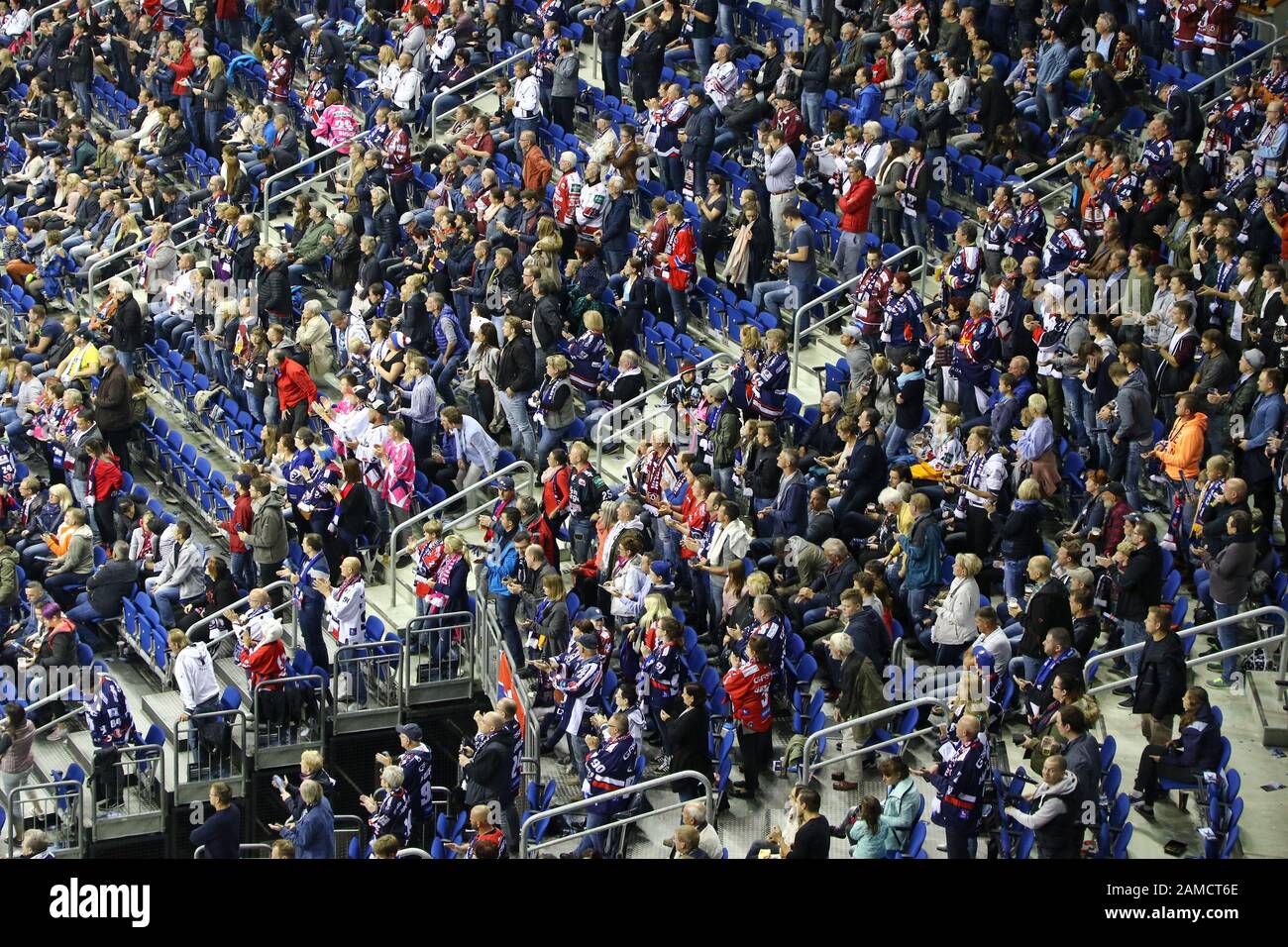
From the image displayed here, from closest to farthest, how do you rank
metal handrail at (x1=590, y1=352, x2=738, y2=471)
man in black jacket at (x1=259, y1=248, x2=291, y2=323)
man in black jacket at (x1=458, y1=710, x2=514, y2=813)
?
1. man in black jacket at (x1=458, y1=710, x2=514, y2=813)
2. metal handrail at (x1=590, y1=352, x2=738, y2=471)
3. man in black jacket at (x1=259, y1=248, x2=291, y2=323)

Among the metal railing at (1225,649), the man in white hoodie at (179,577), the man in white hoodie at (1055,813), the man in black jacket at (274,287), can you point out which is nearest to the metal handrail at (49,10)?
the man in black jacket at (274,287)

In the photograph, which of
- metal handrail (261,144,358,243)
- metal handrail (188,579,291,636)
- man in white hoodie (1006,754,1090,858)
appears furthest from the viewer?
metal handrail (261,144,358,243)

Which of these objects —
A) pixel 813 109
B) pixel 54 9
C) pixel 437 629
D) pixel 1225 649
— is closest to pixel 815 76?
pixel 813 109

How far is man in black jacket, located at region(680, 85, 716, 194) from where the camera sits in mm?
20547

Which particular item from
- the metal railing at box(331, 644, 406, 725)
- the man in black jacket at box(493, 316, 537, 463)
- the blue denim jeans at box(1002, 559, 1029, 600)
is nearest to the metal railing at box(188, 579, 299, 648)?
the metal railing at box(331, 644, 406, 725)

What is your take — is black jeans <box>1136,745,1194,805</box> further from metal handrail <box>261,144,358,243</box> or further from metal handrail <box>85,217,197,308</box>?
metal handrail <box>85,217,197,308</box>

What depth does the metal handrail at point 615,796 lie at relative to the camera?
13570 millimetres

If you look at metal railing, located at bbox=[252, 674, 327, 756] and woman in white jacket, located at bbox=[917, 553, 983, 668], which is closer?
woman in white jacket, located at bbox=[917, 553, 983, 668]

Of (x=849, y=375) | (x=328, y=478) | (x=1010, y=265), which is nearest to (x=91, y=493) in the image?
(x=328, y=478)

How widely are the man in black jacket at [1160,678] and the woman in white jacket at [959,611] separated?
4.19ft

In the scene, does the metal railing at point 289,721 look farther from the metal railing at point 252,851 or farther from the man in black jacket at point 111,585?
the man in black jacket at point 111,585

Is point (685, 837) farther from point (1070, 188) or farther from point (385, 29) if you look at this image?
point (385, 29)

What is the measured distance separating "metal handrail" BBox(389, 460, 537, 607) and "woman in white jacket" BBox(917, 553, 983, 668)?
4265 mm

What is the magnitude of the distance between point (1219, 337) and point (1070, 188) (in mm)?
4093
